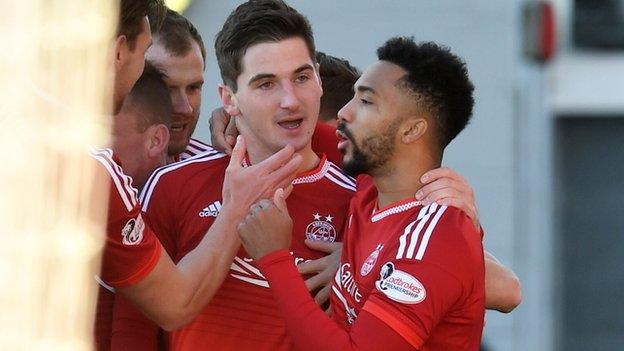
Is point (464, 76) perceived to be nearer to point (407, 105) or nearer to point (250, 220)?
point (407, 105)

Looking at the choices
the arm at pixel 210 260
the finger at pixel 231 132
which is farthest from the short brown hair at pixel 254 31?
the arm at pixel 210 260

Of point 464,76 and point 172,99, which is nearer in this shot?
point 464,76

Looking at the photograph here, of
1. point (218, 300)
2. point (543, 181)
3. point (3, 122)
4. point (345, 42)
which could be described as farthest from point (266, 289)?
point (543, 181)

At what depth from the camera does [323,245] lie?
10.2ft

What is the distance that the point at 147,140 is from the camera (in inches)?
134

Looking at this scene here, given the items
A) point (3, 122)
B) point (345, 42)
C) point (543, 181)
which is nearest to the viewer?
point (3, 122)

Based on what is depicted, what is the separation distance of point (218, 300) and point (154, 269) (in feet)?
1.26

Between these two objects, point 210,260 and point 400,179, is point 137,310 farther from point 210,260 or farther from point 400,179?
point 400,179

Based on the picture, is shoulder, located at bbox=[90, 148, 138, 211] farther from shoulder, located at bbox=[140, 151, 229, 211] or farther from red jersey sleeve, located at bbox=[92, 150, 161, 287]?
shoulder, located at bbox=[140, 151, 229, 211]

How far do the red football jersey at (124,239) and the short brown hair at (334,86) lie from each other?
3.87ft

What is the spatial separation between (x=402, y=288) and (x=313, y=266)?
456 millimetres

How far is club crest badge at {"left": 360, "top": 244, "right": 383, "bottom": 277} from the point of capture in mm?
2812

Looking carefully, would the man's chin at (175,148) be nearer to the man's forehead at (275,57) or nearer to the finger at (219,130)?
the finger at (219,130)

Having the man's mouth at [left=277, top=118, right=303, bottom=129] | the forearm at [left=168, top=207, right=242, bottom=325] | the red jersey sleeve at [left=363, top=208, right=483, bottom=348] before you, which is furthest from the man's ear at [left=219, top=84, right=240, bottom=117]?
the red jersey sleeve at [left=363, top=208, right=483, bottom=348]
